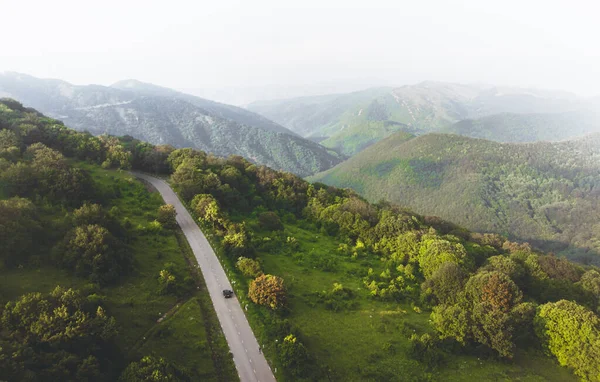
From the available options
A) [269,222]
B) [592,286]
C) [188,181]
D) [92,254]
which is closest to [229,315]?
[92,254]

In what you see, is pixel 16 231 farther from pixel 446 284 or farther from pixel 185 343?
pixel 446 284

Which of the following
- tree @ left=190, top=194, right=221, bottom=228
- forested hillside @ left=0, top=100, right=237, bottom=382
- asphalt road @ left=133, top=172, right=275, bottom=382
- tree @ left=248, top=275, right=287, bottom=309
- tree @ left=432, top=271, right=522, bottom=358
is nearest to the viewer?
forested hillside @ left=0, top=100, right=237, bottom=382

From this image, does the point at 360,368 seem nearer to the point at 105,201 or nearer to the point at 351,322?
the point at 351,322

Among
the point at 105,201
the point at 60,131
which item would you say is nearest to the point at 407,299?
the point at 105,201

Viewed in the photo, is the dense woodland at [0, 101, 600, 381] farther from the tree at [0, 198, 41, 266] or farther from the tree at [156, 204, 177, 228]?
the tree at [156, 204, 177, 228]

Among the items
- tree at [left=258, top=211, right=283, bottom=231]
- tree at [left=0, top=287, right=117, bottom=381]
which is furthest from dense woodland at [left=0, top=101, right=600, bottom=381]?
tree at [left=258, top=211, right=283, bottom=231]

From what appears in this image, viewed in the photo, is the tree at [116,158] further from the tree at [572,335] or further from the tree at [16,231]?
the tree at [572,335]

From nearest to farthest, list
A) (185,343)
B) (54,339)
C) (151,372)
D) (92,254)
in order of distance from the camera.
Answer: (54,339), (151,372), (185,343), (92,254)
